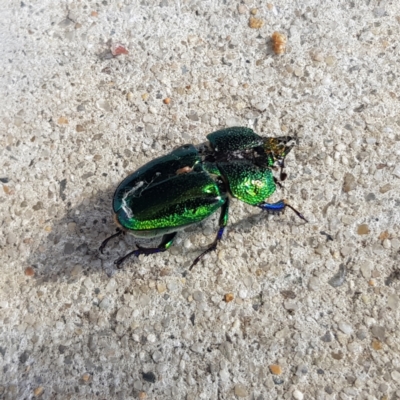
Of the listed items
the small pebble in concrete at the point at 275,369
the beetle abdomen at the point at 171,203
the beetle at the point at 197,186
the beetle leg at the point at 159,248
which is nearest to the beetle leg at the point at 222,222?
the beetle at the point at 197,186

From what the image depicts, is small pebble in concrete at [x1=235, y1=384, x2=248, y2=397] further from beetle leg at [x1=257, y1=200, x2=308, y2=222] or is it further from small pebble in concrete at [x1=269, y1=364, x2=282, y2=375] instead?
beetle leg at [x1=257, y1=200, x2=308, y2=222]

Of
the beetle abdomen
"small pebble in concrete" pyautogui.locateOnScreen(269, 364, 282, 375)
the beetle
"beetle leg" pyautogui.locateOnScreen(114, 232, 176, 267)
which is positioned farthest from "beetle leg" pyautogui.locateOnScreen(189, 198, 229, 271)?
"small pebble in concrete" pyautogui.locateOnScreen(269, 364, 282, 375)

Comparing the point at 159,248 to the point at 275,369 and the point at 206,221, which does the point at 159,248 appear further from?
the point at 275,369

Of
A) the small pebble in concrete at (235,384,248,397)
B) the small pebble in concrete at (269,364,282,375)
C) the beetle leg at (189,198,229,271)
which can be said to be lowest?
the small pebble in concrete at (235,384,248,397)

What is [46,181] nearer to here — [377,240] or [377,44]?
[377,240]

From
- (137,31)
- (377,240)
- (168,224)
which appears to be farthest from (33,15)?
(377,240)

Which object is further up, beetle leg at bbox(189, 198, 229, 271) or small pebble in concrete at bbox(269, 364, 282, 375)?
beetle leg at bbox(189, 198, 229, 271)
